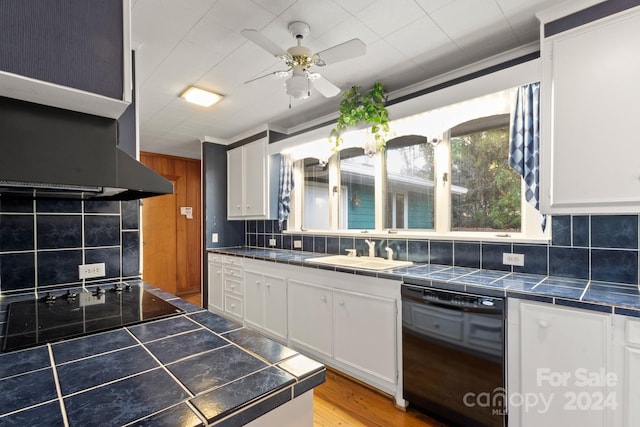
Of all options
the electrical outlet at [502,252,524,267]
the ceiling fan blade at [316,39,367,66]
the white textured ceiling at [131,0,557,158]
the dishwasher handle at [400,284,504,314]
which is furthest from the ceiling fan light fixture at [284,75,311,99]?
the electrical outlet at [502,252,524,267]

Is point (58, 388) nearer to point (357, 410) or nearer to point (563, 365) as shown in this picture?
point (357, 410)

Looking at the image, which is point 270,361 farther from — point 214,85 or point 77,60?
point 214,85

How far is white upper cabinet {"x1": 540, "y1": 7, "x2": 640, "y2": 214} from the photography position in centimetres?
149

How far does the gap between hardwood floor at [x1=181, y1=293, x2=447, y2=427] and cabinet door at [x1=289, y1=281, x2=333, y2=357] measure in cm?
29

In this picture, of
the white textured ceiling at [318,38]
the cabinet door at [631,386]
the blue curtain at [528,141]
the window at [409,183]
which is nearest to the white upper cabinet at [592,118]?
the blue curtain at [528,141]

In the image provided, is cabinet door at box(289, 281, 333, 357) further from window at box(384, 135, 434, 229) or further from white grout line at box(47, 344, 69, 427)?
white grout line at box(47, 344, 69, 427)

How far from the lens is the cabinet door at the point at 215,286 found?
3.91 metres

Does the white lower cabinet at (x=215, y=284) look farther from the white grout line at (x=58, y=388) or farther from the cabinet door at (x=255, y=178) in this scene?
the white grout line at (x=58, y=388)

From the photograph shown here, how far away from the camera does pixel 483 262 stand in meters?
2.22

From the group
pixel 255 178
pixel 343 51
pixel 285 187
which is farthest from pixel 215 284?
pixel 343 51

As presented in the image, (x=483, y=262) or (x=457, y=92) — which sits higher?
(x=457, y=92)

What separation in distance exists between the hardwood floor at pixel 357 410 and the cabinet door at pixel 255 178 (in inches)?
85.1

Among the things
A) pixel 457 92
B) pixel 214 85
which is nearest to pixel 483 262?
pixel 457 92

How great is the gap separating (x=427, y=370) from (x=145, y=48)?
2.75 meters
